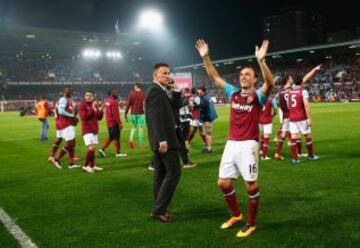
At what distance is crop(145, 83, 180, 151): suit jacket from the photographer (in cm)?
614

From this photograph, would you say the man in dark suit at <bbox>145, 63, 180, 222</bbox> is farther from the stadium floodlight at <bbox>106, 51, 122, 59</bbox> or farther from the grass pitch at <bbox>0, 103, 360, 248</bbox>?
the stadium floodlight at <bbox>106, 51, 122, 59</bbox>

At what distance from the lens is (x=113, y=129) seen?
1328 centimetres

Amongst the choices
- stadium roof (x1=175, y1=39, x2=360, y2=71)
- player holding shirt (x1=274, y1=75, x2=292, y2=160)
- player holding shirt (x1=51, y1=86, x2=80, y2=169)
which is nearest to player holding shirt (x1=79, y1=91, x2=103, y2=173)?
player holding shirt (x1=51, y1=86, x2=80, y2=169)

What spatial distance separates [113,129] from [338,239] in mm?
9082

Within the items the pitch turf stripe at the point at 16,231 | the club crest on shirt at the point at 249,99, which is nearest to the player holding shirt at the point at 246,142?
the club crest on shirt at the point at 249,99

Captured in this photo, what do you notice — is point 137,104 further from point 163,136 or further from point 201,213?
point 163,136

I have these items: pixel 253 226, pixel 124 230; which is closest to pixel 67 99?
pixel 124 230

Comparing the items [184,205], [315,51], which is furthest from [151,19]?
[184,205]

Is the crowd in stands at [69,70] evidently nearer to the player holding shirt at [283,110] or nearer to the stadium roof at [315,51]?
the stadium roof at [315,51]

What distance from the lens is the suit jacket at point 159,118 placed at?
6.14 m

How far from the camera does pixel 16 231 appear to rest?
5969 millimetres

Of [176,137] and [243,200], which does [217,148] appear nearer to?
[243,200]

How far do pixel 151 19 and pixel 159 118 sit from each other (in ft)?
196

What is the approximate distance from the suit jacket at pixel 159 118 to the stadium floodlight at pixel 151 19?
58900 mm
